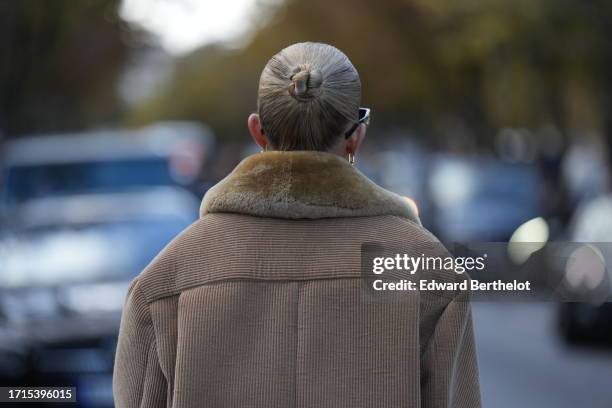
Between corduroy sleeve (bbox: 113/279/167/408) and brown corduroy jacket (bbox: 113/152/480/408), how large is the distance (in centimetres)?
2

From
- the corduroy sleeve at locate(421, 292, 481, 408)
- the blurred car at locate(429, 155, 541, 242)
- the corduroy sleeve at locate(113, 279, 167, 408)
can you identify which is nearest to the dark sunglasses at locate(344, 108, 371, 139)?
the corduroy sleeve at locate(421, 292, 481, 408)

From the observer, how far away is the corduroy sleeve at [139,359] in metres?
2.88

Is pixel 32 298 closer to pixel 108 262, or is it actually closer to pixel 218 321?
pixel 108 262

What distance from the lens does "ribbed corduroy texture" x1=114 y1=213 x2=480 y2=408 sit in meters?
2.76

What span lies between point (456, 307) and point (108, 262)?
6.32 metres

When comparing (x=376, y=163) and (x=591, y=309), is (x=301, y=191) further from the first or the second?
(x=376, y=163)

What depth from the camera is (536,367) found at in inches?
510

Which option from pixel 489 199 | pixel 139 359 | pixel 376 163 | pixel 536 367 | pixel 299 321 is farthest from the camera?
pixel 376 163

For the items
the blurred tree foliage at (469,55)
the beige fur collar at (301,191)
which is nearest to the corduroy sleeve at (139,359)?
the beige fur collar at (301,191)

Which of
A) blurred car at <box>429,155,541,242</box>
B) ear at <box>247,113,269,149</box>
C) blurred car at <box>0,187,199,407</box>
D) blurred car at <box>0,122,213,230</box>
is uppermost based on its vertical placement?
blurred car at <box>429,155,541,242</box>

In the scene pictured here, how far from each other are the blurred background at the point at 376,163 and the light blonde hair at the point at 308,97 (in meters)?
1.09

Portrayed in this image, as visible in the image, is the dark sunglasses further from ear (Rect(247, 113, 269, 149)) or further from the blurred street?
the blurred street

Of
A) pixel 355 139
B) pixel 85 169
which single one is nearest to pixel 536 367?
pixel 85 169

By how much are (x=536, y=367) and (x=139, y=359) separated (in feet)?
34.3
